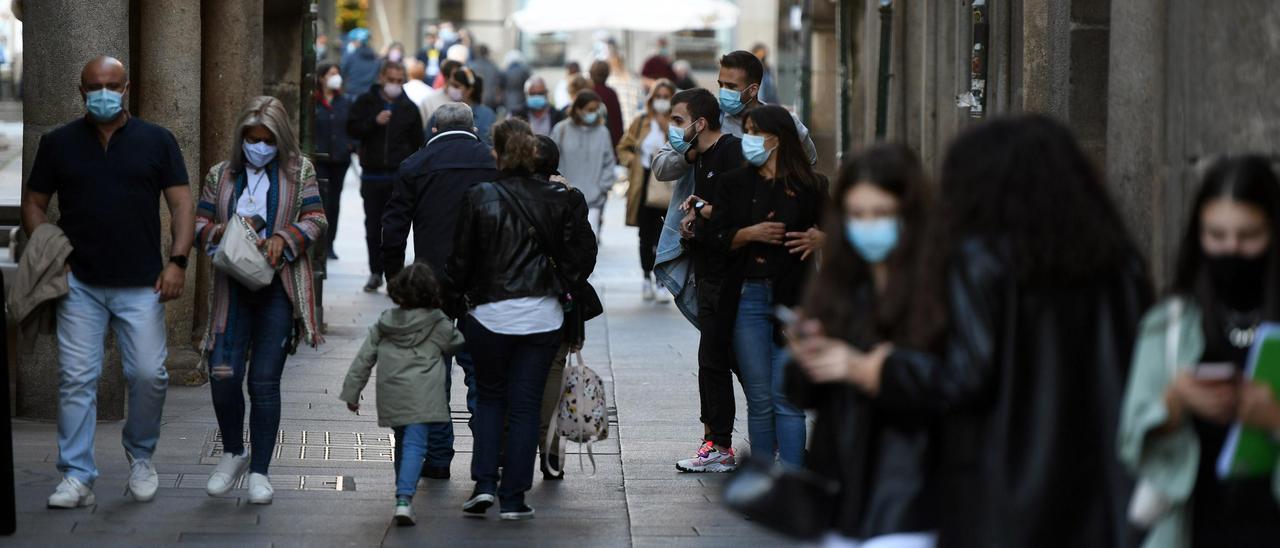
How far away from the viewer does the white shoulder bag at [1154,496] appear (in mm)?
4082

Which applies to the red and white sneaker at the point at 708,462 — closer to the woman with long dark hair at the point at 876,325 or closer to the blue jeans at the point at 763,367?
the blue jeans at the point at 763,367

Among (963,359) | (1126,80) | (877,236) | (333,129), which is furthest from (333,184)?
(963,359)

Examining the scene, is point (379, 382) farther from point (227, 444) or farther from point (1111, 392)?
point (1111, 392)

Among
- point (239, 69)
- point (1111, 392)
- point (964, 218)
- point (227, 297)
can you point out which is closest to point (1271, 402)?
point (1111, 392)

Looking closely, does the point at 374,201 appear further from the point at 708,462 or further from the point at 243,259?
the point at 243,259

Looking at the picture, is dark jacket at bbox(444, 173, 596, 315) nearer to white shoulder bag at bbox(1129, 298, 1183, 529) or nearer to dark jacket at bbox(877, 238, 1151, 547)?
dark jacket at bbox(877, 238, 1151, 547)

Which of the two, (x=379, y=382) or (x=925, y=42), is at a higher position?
(x=925, y=42)

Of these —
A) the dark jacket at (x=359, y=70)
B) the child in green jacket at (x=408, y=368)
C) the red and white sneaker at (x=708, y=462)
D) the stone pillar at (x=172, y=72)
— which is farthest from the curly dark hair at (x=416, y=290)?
the dark jacket at (x=359, y=70)

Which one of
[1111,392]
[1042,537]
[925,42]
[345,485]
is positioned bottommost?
[345,485]

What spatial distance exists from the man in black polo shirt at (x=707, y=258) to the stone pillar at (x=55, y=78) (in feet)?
9.04

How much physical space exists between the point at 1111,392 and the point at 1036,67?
5.98 m

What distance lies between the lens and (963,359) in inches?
164

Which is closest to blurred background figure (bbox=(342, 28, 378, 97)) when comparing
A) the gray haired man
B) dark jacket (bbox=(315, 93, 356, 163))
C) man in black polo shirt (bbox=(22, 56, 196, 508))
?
dark jacket (bbox=(315, 93, 356, 163))

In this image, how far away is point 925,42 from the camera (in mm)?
15078
